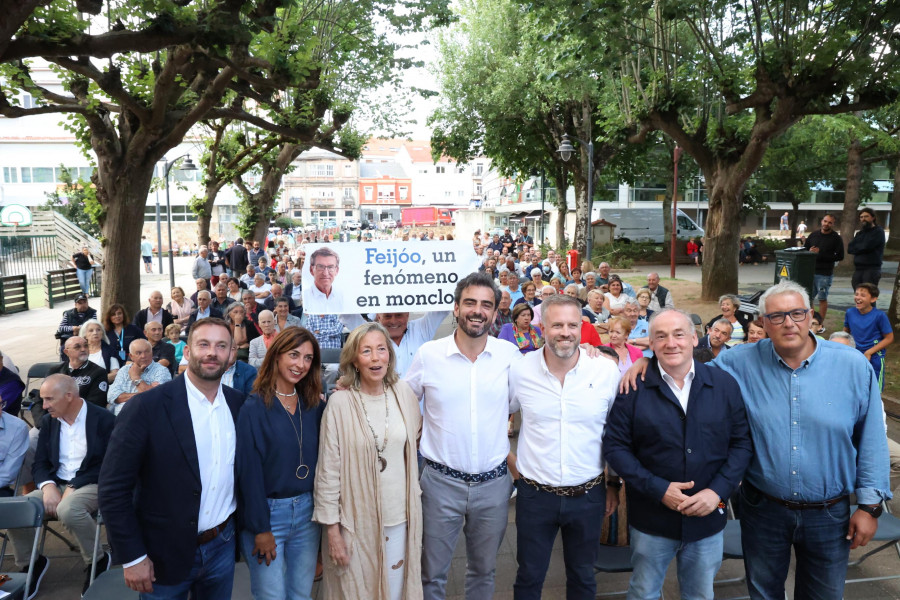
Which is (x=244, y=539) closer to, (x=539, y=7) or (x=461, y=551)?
(x=461, y=551)

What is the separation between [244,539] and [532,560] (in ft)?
4.68

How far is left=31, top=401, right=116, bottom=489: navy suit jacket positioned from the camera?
4262 mm

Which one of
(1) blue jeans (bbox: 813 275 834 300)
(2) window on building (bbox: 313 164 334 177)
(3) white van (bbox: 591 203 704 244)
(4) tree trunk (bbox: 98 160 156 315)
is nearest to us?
(4) tree trunk (bbox: 98 160 156 315)

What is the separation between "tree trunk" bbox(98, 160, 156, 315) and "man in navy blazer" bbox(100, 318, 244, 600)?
8.10 metres

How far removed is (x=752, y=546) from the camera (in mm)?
3137

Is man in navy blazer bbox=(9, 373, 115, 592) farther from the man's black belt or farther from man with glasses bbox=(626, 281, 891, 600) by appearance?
man with glasses bbox=(626, 281, 891, 600)

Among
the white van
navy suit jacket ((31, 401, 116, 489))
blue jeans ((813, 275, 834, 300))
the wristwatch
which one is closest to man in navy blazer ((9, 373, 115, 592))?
navy suit jacket ((31, 401, 116, 489))

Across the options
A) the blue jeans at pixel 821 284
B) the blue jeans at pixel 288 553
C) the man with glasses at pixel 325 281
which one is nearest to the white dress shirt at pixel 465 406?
the blue jeans at pixel 288 553

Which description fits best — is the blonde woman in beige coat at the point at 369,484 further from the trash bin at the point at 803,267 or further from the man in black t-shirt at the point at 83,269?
the man in black t-shirt at the point at 83,269

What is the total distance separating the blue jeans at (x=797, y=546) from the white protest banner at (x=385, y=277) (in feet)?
7.91

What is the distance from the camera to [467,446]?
10.5 ft

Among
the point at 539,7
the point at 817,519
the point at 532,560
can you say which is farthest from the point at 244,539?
the point at 539,7

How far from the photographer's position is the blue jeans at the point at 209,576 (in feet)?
9.44

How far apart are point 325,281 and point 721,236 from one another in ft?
39.0
